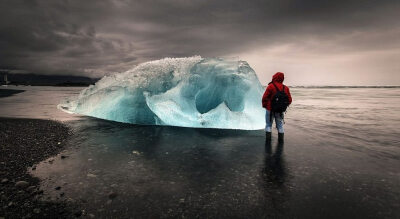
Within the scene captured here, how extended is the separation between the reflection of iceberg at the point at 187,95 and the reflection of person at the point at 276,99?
6.01ft

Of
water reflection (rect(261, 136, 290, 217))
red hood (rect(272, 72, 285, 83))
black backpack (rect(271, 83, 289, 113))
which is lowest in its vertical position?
water reflection (rect(261, 136, 290, 217))

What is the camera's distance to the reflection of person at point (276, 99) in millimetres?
6770

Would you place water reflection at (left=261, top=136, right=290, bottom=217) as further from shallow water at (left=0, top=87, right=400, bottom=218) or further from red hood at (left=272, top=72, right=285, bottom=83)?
red hood at (left=272, top=72, right=285, bottom=83)

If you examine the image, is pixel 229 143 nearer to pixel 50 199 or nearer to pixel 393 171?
pixel 393 171

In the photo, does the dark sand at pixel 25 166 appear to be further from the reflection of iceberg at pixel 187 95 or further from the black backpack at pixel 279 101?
the black backpack at pixel 279 101

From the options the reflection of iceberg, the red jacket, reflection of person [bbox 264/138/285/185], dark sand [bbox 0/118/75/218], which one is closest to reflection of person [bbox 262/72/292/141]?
the red jacket

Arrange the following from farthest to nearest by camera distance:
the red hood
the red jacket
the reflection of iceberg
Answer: the reflection of iceberg
the red hood
the red jacket

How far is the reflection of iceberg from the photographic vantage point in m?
9.04

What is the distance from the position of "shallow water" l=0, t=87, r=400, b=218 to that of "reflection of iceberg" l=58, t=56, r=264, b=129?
2.17 m

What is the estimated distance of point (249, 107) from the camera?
927cm

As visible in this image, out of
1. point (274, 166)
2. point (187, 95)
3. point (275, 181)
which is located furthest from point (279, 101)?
point (187, 95)

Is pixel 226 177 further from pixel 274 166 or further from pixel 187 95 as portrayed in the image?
pixel 187 95

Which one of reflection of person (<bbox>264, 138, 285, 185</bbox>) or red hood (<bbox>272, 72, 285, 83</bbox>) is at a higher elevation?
red hood (<bbox>272, 72, 285, 83</bbox>)

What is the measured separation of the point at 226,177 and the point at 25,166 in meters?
3.43
